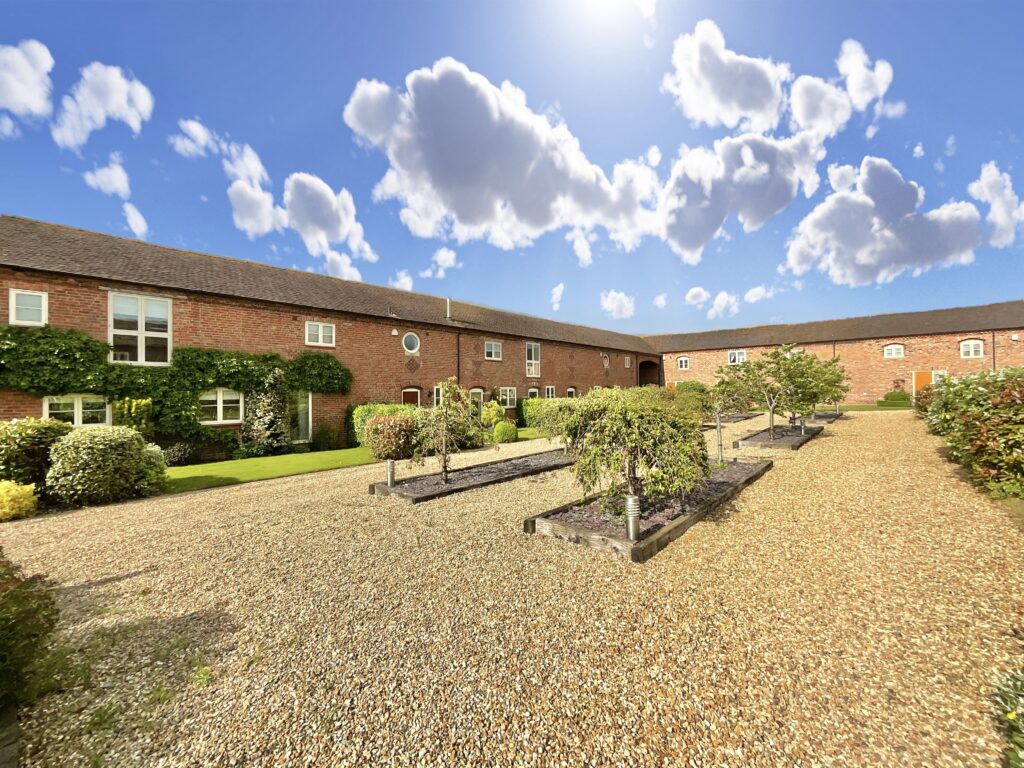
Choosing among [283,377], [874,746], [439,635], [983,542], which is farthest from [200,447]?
[983,542]

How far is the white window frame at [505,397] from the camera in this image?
24.2 meters

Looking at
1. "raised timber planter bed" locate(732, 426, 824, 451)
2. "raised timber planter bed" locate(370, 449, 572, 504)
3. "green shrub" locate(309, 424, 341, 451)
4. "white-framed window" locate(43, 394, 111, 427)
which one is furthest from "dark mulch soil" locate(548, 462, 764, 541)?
"white-framed window" locate(43, 394, 111, 427)

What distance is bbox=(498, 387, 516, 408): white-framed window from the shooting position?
24.2 m

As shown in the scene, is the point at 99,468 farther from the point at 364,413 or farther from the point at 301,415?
the point at 364,413

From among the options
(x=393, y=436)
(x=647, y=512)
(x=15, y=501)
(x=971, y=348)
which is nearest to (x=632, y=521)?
(x=647, y=512)

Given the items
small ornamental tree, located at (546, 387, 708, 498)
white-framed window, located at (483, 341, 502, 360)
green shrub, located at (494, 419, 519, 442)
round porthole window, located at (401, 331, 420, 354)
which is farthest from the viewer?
white-framed window, located at (483, 341, 502, 360)

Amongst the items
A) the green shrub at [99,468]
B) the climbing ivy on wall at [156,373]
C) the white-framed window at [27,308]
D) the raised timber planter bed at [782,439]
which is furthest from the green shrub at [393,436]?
the raised timber planter bed at [782,439]

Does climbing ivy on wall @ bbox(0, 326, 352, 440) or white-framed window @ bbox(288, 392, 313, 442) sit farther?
white-framed window @ bbox(288, 392, 313, 442)

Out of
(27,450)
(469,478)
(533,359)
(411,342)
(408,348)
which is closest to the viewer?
(27,450)

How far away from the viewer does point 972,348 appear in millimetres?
28859

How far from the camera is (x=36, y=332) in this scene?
11312 mm

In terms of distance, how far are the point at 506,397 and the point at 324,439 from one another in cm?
1144

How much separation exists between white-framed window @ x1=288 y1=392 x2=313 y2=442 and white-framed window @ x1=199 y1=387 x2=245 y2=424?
1768 millimetres

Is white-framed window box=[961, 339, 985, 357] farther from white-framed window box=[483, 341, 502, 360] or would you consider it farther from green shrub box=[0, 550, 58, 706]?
green shrub box=[0, 550, 58, 706]
